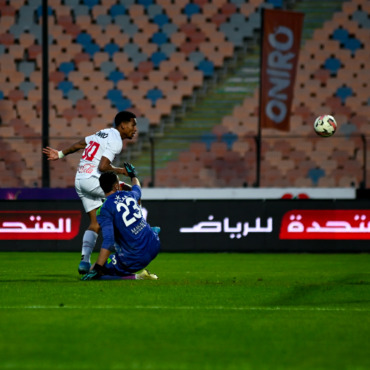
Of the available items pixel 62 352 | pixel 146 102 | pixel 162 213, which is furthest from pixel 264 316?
pixel 146 102

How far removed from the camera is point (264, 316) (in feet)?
20.9

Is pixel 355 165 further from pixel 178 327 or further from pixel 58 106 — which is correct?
pixel 178 327

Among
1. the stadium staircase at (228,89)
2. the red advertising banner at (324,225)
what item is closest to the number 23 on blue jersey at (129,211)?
the red advertising banner at (324,225)

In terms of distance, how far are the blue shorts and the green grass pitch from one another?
0.20m

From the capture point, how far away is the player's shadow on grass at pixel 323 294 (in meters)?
7.38

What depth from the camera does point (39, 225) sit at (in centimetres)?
1595

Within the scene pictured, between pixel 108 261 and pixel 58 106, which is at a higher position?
pixel 58 106

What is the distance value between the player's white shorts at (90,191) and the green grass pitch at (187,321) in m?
0.95

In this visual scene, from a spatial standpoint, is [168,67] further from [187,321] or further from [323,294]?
[187,321]

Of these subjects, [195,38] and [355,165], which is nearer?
[355,165]

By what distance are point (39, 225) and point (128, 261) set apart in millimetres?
7459

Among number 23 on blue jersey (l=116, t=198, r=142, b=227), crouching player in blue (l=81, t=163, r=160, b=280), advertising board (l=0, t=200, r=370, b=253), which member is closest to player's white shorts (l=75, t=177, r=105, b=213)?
crouching player in blue (l=81, t=163, r=160, b=280)

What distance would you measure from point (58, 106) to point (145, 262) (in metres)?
17.0

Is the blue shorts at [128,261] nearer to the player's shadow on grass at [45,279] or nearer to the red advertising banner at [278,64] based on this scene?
the player's shadow on grass at [45,279]
